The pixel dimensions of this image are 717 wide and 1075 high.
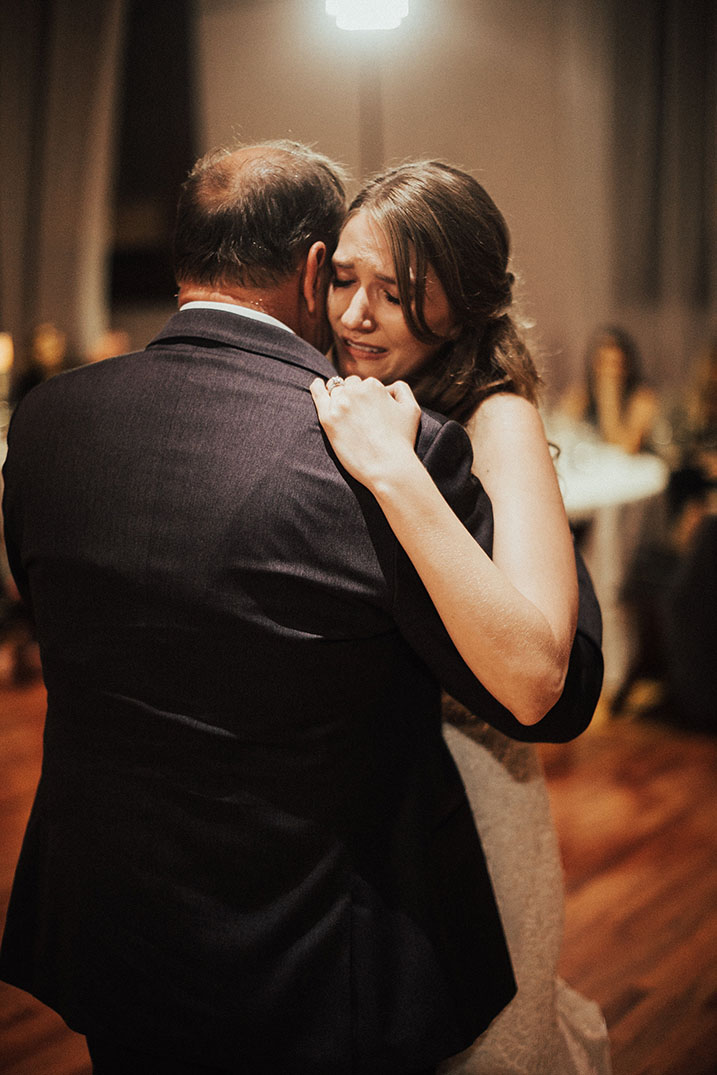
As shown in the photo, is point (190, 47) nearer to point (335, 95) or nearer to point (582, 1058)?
point (335, 95)

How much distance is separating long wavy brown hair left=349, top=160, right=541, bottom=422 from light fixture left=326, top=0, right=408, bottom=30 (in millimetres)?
1677

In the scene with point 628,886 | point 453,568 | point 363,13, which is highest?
point 363,13

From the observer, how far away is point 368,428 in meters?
0.99

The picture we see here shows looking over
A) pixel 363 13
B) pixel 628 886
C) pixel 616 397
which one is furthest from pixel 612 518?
pixel 363 13

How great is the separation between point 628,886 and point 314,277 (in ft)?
7.46

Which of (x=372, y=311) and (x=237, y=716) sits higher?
(x=372, y=311)

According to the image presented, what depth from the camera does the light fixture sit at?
2.67m

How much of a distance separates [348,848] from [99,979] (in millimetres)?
321

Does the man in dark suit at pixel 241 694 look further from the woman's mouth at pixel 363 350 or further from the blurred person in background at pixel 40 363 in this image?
the blurred person in background at pixel 40 363

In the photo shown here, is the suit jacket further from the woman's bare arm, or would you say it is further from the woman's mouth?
the woman's mouth

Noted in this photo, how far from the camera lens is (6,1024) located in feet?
7.54

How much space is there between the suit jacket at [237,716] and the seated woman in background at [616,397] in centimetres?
381

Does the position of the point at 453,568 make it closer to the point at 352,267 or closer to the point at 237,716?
the point at 237,716

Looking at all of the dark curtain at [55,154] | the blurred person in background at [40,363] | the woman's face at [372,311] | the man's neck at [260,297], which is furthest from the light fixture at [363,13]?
the dark curtain at [55,154]
